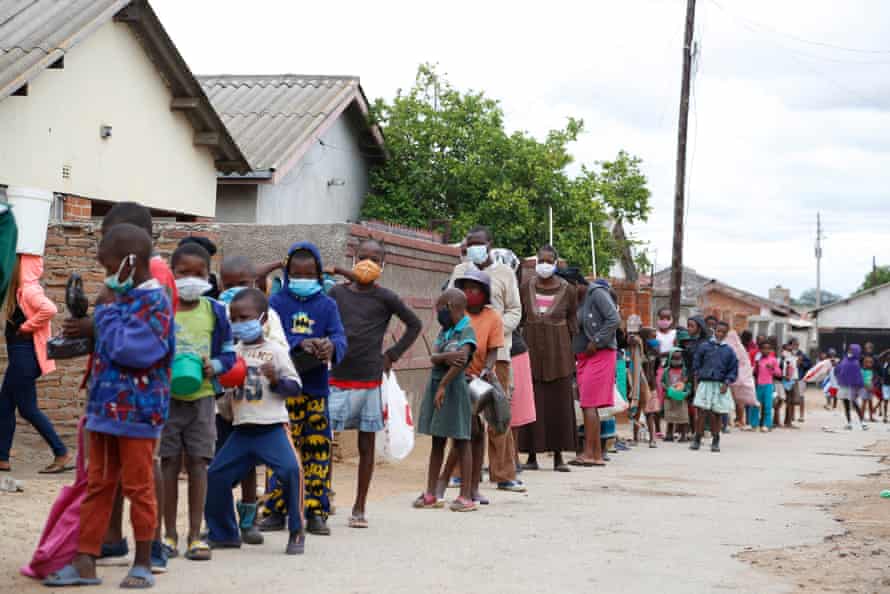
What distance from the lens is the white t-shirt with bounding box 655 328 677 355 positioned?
18.5 metres

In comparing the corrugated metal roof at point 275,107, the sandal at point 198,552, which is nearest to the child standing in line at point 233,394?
the sandal at point 198,552

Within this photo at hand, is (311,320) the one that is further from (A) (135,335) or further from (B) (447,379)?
(A) (135,335)

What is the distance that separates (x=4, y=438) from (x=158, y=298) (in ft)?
16.4

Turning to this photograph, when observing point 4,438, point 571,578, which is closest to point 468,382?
point 571,578

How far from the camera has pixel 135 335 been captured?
5.72 metres

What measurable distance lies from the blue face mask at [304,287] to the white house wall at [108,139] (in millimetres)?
8185

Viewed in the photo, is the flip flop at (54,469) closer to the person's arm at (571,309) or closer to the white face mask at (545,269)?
the white face mask at (545,269)

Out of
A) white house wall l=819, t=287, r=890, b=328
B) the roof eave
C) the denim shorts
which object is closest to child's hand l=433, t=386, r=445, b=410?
the denim shorts

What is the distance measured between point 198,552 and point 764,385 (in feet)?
57.4

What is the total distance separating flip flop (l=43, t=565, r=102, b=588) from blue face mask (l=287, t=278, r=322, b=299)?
2312mm

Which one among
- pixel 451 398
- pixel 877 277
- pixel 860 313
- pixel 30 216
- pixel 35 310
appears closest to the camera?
pixel 451 398

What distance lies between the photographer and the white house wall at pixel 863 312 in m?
61.2

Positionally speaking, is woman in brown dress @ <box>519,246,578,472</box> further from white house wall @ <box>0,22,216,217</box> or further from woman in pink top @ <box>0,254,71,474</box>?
white house wall @ <box>0,22,216,217</box>

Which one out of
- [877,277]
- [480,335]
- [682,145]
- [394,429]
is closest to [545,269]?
[480,335]
